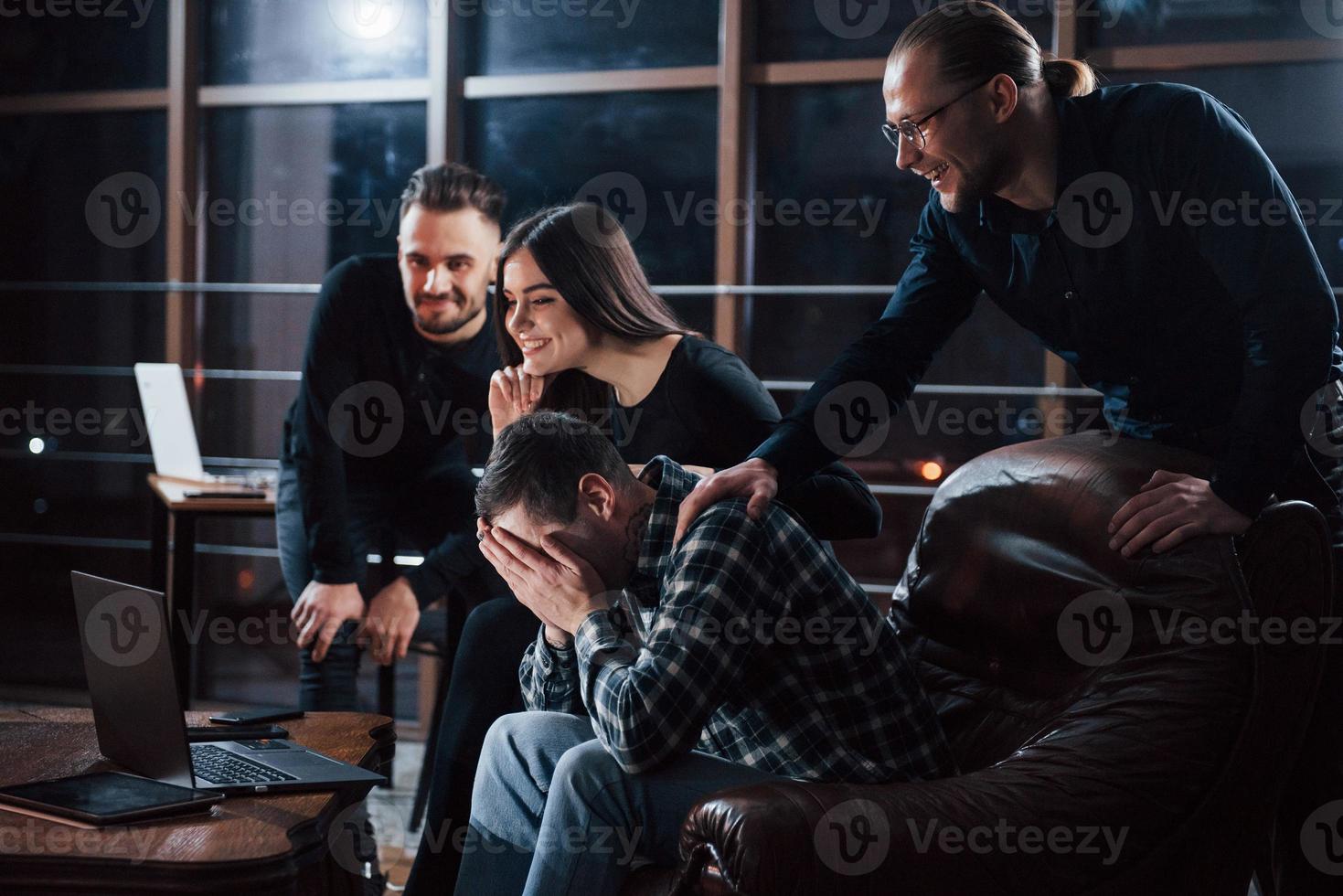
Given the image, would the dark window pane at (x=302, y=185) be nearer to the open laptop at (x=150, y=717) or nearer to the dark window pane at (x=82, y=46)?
the dark window pane at (x=82, y=46)

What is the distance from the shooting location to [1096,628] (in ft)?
5.08

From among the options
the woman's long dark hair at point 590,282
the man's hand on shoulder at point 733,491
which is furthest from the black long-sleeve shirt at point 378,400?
the man's hand on shoulder at point 733,491

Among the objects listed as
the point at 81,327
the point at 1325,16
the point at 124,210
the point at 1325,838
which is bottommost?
the point at 1325,838

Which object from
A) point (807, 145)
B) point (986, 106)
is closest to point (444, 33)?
point (807, 145)

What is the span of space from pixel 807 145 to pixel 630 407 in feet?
6.40

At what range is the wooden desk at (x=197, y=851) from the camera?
1.16 metres

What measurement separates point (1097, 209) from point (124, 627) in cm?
132

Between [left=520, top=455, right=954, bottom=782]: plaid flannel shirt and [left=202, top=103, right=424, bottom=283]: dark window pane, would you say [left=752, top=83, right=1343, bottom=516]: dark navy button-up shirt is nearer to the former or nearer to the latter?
[left=520, top=455, right=954, bottom=782]: plaid flannel shirt

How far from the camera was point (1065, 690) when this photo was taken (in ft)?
5.19

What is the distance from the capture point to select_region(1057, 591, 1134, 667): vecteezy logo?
1.52 m

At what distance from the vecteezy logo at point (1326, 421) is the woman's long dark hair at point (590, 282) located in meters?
1.00

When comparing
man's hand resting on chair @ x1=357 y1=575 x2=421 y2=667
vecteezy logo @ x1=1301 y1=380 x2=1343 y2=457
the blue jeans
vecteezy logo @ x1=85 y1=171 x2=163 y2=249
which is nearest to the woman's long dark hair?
man's hand resting on chair @ x1=357 y1=575 x2=421 y2=667

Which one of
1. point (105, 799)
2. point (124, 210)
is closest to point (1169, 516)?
point (105, 799)

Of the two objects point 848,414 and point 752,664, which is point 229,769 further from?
point 848,414
